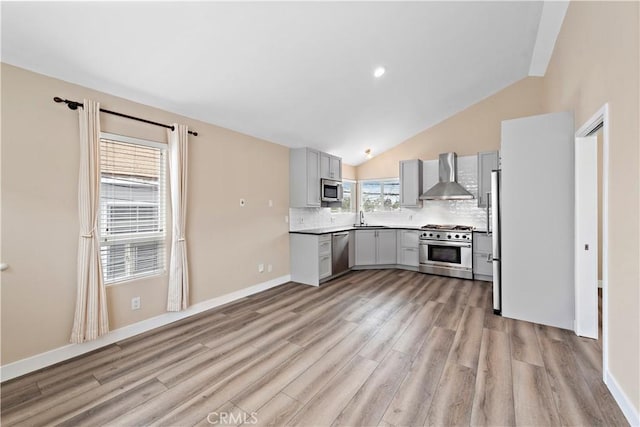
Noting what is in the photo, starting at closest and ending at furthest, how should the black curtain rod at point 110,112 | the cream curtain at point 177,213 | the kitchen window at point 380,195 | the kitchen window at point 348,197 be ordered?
the black curtain rod at point 110,112, the cream curtain at point 177,213, the kitchen window at point 380,195, the kitchen window at point 348,197

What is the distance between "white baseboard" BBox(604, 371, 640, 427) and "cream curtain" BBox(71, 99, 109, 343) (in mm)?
4002

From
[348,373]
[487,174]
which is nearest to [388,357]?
[348,373]

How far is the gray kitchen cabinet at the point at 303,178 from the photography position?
489 cm

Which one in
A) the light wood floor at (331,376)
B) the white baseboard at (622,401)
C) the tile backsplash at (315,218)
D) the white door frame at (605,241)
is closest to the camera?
the white baseboard at (622,401)

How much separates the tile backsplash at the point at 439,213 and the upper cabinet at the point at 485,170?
10.7 inches

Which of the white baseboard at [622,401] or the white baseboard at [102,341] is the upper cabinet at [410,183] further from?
the white baseboard at [622,401]

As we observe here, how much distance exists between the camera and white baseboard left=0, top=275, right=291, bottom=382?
7.23 ft

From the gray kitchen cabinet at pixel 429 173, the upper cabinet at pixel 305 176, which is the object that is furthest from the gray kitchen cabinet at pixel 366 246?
the gray kitchen cabinet at pixel 429 173

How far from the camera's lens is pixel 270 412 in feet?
5.85

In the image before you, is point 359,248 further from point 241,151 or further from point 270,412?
point 270,412

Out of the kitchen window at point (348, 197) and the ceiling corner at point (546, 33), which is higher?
the ceiling corner at point (546, 33)

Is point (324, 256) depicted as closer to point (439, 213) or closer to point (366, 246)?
point (366, 246)

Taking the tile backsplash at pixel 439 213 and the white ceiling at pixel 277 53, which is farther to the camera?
the tile backsplash at pixel 439 213

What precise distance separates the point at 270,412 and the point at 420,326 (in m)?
1.93
